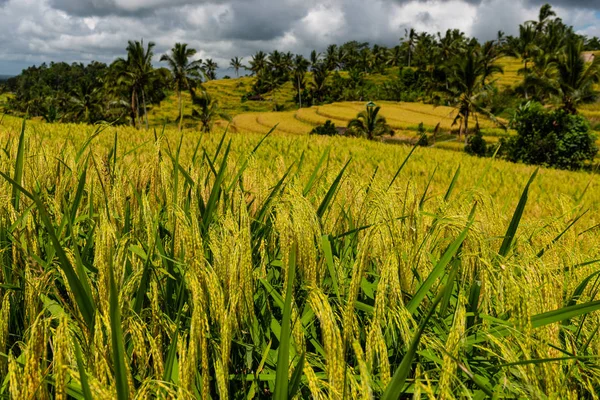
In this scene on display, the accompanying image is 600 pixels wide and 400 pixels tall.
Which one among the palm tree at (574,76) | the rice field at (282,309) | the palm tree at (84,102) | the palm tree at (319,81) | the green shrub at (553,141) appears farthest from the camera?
the palm tree at (319,81)

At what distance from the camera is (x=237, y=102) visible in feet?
282

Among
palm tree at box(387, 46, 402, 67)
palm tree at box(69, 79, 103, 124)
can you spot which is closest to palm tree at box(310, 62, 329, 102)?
palm tree at box(387, 46, 402, 67)

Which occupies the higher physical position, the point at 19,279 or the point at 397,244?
the point at 397,244

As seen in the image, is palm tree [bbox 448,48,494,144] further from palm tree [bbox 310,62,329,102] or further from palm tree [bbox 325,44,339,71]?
palm tree [bbox 325,44,339,71]

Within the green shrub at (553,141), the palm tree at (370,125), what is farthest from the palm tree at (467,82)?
the green shrub at (553,141)

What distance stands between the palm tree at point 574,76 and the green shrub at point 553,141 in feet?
19.8

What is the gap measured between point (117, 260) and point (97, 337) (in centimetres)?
22

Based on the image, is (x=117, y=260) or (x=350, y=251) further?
(x=350, y=251)

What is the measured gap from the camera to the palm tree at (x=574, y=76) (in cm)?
2905

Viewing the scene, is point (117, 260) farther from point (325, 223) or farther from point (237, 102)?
point (237, 102)

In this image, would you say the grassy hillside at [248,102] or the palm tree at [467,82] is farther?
the grassy hillside at [248,102]

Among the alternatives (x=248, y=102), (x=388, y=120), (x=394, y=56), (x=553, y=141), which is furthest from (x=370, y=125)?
(x=394, y=56)

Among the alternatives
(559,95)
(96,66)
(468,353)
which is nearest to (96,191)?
(468,353)

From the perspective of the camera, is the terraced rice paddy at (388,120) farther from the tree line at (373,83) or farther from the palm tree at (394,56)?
the palm tree at (394,56)
